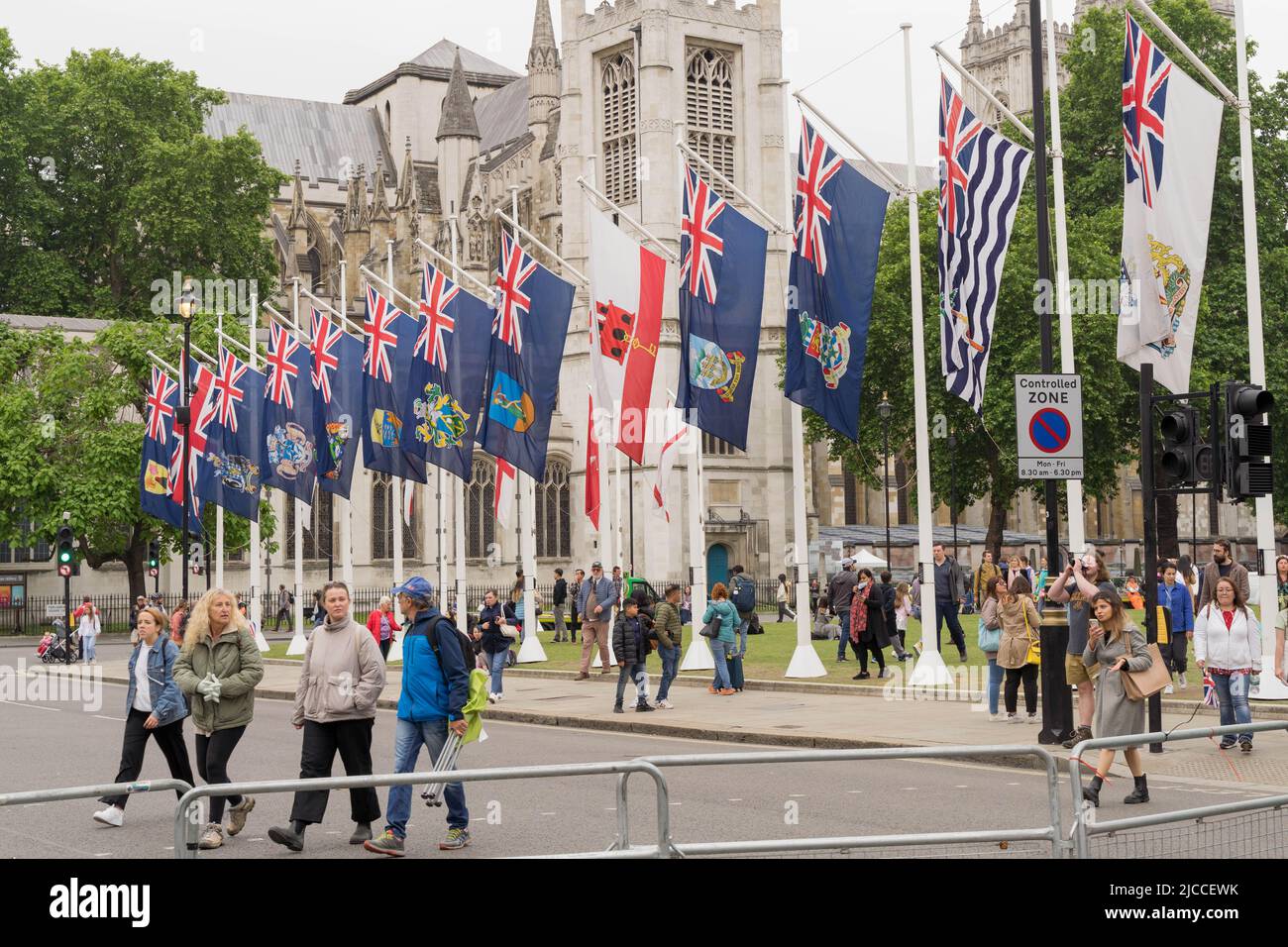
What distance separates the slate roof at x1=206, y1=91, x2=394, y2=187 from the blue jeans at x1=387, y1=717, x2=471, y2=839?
84.8 metres

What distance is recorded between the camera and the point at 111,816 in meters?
10.0

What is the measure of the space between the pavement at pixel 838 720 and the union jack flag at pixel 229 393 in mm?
10877

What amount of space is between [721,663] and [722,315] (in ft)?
17.1

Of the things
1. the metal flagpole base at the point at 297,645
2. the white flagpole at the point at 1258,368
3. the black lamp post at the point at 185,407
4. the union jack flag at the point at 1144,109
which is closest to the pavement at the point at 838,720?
the white flagpole at the point at 1258,368

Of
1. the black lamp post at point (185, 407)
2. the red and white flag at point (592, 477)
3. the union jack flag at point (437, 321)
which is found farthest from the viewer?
the red and white flag at point (592, 477)

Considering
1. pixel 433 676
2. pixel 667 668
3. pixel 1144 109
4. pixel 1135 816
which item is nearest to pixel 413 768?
pixel 433 676

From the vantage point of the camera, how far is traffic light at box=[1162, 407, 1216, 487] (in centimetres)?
1462

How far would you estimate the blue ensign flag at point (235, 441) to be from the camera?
124 ft

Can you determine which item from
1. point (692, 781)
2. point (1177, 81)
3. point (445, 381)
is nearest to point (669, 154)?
point (445, 381)

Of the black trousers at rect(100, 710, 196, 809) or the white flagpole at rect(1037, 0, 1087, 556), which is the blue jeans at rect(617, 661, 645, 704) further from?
the black trousers at rect(100, 710, 196, 809)

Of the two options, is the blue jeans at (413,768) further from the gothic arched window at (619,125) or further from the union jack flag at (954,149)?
the gothic arched window at (619,125)

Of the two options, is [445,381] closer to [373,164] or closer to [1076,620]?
[1076,620]
